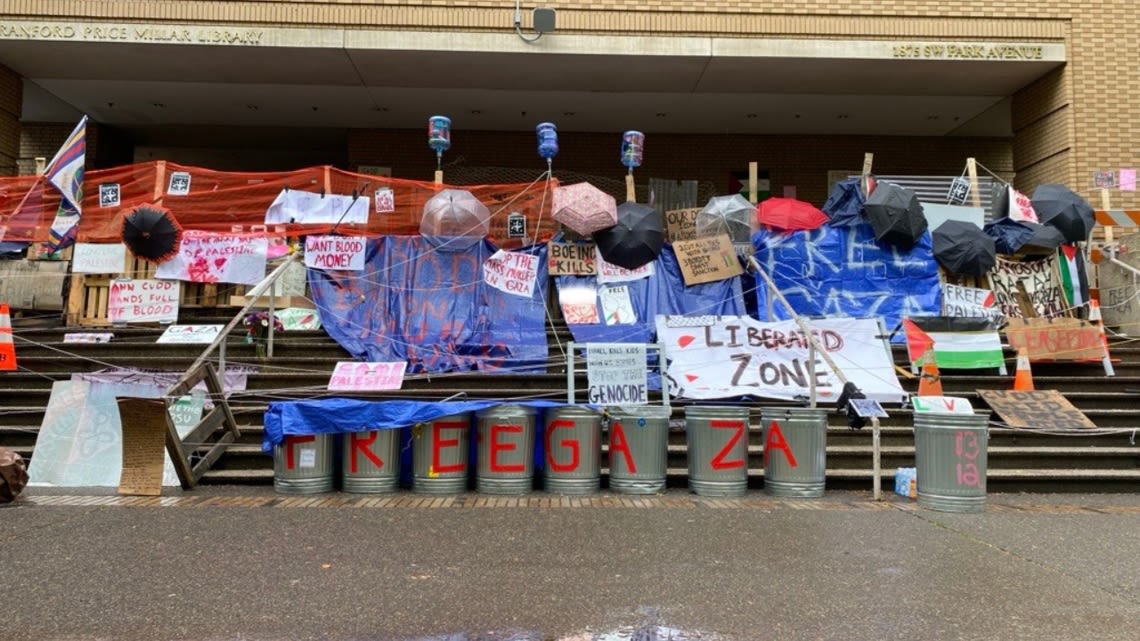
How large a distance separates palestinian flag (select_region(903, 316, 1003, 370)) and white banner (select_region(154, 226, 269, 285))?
27.8ft

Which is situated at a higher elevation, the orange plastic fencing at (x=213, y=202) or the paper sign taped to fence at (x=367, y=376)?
the orange plastic fencing at (x=213, y=202)

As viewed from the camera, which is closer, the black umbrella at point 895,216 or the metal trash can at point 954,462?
the metal trash can at point 954,462

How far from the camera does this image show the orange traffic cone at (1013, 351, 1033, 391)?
9547 millimetres

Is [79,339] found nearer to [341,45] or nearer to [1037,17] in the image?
[341,45]

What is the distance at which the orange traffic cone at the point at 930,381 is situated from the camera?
9281mm

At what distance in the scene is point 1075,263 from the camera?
11.5 m

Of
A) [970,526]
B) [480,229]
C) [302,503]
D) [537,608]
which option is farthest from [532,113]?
[537,608]

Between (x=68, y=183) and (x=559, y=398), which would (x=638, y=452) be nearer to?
(x=559, y=398)

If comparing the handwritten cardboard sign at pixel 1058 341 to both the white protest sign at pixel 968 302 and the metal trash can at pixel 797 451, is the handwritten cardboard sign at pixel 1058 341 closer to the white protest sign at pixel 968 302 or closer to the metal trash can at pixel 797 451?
the white protest sign at pixel 968 302

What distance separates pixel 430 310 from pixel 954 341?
6633 mm

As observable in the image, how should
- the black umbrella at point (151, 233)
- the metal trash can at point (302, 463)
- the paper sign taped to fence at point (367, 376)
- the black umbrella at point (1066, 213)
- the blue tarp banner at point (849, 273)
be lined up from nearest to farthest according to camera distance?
the metal trash can at point (302, 463), the paper sign taped to fence at point (367, 376), the black umbrella at point (151, 233), the blue tarp banner at point (849, 273), the black umbrella at point (1066, 213)

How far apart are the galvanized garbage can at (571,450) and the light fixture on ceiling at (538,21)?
774cm

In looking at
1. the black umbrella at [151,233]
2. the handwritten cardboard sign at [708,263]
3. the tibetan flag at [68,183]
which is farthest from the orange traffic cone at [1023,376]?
the tibetan flag at [68,183]

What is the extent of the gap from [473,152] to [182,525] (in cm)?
1231
